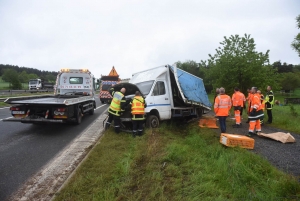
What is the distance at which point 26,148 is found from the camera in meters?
5.62

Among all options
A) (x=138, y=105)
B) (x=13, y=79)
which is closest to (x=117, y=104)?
(x=138, y=105)

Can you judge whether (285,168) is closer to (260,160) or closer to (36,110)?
(260,160)

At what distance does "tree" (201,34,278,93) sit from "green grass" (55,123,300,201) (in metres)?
10.1

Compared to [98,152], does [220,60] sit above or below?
above

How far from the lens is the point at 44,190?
3.43m

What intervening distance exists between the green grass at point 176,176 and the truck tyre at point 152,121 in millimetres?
2434

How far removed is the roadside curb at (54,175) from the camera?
10.9 ft

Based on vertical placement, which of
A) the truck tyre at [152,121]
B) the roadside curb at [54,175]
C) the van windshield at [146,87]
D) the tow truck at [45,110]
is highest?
the van windshield at [146,87]

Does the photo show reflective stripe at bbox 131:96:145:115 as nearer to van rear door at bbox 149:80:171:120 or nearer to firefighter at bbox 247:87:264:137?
van rear door at bbox 149:80:171:120

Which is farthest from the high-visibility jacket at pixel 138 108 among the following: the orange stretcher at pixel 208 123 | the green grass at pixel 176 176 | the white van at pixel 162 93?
the orange stretcher at pixel 208 123

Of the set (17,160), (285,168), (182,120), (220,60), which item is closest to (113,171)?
(17,160)

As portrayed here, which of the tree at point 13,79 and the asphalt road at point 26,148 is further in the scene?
the tree at point 13,79

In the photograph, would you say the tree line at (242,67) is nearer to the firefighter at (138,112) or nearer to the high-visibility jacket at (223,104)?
the high-visibility jacket at (223,104)

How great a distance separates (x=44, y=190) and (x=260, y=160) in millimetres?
4005
